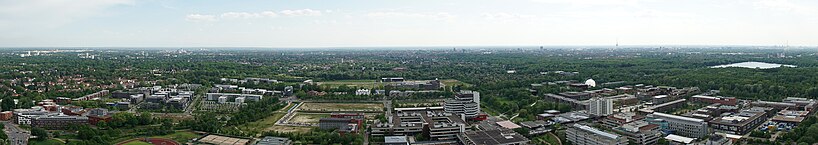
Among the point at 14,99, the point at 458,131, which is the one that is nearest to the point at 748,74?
the point at 458,131

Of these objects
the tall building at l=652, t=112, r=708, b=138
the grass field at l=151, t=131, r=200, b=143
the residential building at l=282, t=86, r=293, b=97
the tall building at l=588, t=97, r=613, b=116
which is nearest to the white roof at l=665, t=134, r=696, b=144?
the tall building at l=652, t=112, r=708, b=138

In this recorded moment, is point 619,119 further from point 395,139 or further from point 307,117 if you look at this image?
point 307,117

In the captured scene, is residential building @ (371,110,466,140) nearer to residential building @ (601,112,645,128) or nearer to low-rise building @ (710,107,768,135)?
residential building @ (601,112,645,128)

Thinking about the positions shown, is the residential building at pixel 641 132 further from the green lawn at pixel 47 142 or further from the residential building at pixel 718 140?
the green lawn at pixel 47 142

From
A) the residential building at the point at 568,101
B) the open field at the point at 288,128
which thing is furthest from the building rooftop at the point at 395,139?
the residential building at the point at 568,101

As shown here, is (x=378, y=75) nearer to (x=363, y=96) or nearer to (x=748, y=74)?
(x=363, y=96)
